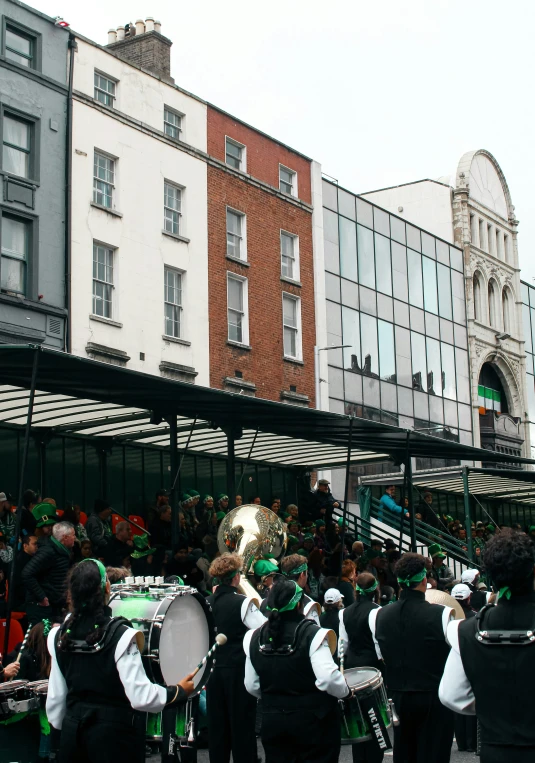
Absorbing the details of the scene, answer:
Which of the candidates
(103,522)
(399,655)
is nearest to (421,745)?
(399,655)

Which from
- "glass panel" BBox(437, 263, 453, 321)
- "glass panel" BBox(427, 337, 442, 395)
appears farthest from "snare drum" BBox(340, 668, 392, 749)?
"glass panel" BBox(437, 263, 453, 321)

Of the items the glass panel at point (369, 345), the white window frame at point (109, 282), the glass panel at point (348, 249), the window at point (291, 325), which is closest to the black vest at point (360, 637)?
the white window frame at point (109, 282)

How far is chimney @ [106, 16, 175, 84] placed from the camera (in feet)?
95.5

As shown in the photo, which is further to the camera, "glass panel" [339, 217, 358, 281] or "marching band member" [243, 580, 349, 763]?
"glass panel" [339, 217, 358, 281]

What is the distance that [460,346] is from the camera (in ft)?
130

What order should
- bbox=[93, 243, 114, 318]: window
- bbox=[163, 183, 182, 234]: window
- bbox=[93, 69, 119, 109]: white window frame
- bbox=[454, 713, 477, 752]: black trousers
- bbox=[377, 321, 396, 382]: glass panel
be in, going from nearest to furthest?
bbox=[454, 713, 477, 752]: black trousers < bbox=[93, 243, 114, 318]: window < bbox=[93, 69, 119, 109]: white window frame < bbox=[163, 183, 182, 234]: window < bbox=[377, 321, 396, 382]: glass panel

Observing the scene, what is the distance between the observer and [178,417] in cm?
1750

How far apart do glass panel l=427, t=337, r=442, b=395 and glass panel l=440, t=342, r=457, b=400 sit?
289 millimetres

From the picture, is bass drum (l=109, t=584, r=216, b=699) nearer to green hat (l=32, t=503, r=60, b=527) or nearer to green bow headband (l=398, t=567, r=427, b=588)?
green bow headband (l=398, t=567, r=427, b=588)

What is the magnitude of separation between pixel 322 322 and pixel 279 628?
24882mm

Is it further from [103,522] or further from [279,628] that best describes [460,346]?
[279,628]

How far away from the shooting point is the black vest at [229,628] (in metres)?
9.27

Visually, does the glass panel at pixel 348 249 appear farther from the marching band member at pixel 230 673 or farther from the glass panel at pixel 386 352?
the marching band member at pixel 230 673

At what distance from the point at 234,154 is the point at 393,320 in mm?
8622
